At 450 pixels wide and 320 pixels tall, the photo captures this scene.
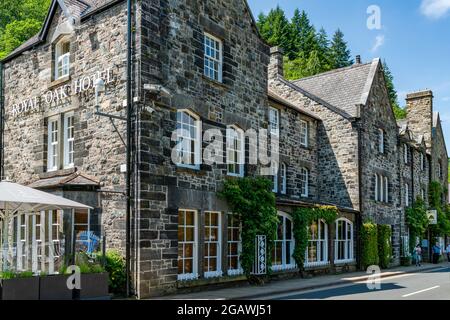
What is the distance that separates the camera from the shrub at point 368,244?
2830 centimetres

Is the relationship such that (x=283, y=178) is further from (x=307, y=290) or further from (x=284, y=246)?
(x=307, y=290)

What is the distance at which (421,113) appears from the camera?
43.1 m

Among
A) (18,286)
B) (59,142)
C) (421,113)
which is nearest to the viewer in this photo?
(18,286)

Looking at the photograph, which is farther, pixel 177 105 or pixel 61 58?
pixel 61 58

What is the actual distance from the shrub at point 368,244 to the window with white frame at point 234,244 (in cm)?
1137

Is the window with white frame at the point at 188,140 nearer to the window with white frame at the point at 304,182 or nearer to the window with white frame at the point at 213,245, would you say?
the window with white frame at the point at 213,245

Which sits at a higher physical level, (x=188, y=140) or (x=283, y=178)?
(x=188, y=140)

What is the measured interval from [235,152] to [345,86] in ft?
48.7

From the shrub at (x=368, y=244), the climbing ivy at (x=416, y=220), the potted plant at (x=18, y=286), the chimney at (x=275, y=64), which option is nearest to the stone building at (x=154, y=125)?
the potted plant at (x=18, y=286)

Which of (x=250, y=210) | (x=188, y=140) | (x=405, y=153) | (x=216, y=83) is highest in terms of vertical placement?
(x=216, y=83)

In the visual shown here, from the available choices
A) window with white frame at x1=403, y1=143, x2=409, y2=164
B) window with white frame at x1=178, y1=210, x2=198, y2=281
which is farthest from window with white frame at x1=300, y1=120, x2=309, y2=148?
window with white frame at x1=178, y1=210, x2=198, y2=281

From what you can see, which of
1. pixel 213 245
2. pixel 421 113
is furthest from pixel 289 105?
pixel 421 113
